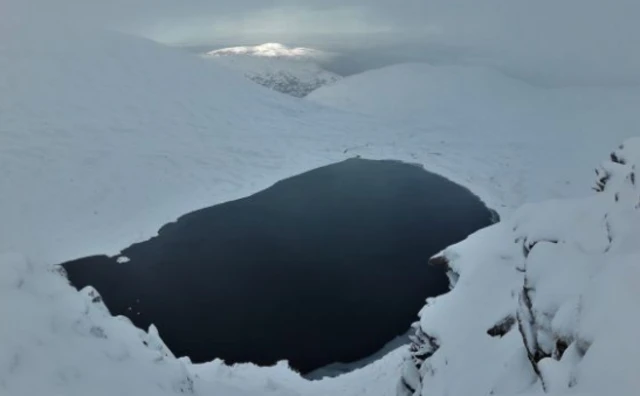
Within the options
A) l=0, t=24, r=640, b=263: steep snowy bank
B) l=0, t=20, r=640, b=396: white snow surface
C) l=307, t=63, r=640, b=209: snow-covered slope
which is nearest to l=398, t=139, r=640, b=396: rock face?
l=0, t=20, r=640, b=396: white snow surface

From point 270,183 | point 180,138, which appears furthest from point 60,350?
point 180,138

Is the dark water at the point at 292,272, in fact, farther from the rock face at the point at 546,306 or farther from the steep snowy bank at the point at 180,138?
the rock face at the point at 546,306

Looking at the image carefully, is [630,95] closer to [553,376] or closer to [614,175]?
[614,175]

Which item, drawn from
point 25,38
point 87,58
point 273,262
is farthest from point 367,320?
point 25,38

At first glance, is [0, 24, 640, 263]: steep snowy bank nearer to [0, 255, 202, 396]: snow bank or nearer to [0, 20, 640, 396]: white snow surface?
[0, 20, 640, 396]: white snow surface

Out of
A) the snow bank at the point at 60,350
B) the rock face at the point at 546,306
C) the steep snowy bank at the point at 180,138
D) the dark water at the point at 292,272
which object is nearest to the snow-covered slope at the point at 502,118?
the steep snowy bank at the point at 180,138
